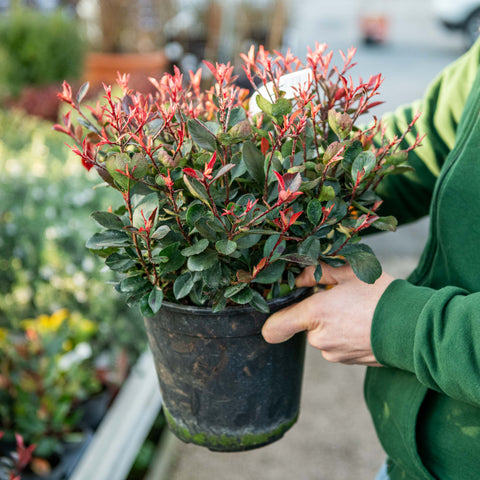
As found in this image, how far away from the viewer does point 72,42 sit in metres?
5.80

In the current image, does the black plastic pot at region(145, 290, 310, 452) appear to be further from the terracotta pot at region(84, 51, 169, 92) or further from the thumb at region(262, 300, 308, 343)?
the terracotta pot at region(84, 51, 169, 92)

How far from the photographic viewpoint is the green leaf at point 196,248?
0.74m

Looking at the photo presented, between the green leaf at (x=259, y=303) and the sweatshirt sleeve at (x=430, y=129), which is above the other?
the sweatshirt sleeve at (x=430, y=129)

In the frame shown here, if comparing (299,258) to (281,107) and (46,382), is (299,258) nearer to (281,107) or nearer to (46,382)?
(281,107)

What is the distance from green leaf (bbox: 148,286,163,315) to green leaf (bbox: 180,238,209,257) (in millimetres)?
81

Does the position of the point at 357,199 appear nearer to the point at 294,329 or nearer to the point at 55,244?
the point at 294,329

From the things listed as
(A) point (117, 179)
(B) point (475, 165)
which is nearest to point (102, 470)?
(A) point (117, 179)

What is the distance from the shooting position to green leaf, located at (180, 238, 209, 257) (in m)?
0.74

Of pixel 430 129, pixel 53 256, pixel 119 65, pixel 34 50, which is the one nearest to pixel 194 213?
pixel 430 129

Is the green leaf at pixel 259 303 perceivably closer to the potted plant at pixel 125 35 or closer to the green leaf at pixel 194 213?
the green leaf at pixel 194 213

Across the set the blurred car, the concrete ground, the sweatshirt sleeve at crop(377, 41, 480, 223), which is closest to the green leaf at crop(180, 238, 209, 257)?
the sweatshirt sleeve at crop(377, 41, 480, 223)

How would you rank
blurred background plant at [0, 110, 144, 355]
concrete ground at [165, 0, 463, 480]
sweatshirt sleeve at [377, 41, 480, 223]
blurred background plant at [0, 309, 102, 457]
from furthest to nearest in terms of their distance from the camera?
Result: concrete ground at [165, 0, 463, 480] → blurred background plant at [0, 110, 144, 355] → blurred background plant at [0, 309, 102, 457] → sweatshirt sleeve at [377, 41, 480, 223]

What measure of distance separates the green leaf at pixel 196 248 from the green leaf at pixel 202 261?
0.04 feet

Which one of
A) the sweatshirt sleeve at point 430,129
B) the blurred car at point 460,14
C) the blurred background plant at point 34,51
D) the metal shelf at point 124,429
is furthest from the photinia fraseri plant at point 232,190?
the blurred car at point 460,14
